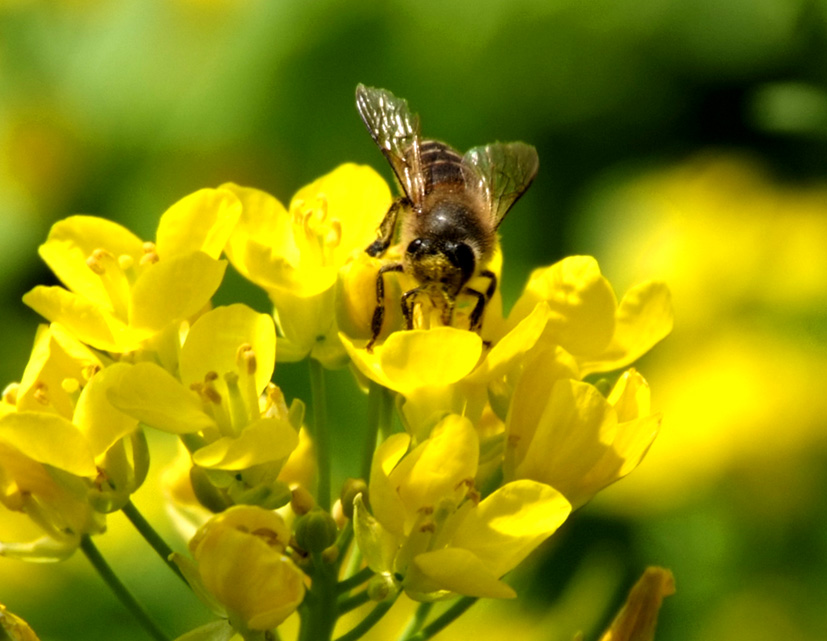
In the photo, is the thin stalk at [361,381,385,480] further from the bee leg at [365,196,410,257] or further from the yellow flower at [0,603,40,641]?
the yellow flower at [0,603,40,641]

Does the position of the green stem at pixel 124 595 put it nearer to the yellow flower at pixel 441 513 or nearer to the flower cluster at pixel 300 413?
the flower cluster at pixel 300 413

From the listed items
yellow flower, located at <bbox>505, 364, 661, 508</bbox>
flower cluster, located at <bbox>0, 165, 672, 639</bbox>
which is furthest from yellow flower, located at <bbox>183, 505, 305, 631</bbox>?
yellow flower, located at <bbox>505, 364, 661, 508</bbox>

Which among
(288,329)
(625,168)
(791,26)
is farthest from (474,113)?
(288,329)

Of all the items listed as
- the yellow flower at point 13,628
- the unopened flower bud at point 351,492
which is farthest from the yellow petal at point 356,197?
the yellow flower at point 13,628

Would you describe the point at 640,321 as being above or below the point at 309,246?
below

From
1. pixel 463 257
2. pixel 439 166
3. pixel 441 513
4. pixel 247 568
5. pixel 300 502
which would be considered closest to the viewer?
pixel 247 568

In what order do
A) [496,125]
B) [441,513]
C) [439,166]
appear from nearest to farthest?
[441,513] → [439,166] → [496,125]

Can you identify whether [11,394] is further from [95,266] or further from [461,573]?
[461,573]

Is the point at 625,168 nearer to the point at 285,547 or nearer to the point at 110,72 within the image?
the point at 110,72

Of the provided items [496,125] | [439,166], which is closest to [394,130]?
[439,166]
